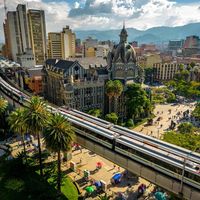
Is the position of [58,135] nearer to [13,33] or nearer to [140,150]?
[140,150]

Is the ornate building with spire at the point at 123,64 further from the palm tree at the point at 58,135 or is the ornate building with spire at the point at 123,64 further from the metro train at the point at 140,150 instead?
the palm tree at the point at 58,135

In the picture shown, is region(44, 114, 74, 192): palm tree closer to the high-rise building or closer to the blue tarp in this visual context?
the blue tarp

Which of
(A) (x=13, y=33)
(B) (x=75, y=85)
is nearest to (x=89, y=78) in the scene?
(B) (x=75, y=85)

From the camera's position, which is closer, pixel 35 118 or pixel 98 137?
pixel 35 118

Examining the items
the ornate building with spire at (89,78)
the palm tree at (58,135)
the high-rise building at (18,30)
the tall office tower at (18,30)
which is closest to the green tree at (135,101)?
the ornate building with spire at (89,78)

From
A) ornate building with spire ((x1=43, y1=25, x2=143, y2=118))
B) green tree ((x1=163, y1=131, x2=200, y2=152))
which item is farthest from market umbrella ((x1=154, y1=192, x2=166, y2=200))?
ornate building with spire ((x1=43, y1=25, x2=143, y2=118))

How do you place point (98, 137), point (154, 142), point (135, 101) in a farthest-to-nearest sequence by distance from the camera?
1. point (135, 101)
2. point (98, 137)
3. point (154, 142)

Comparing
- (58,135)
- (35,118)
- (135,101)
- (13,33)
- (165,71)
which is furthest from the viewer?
(13,33)
